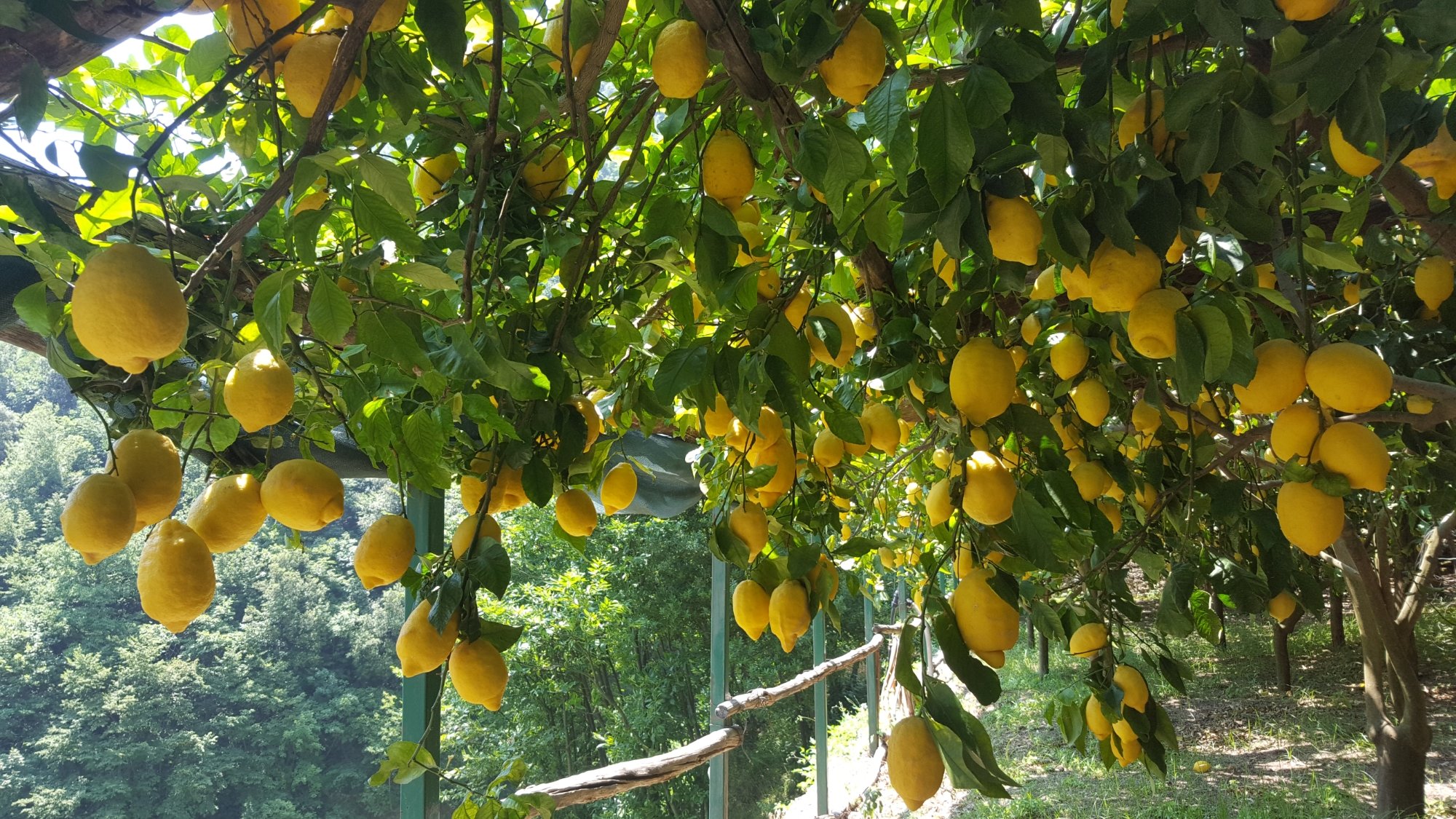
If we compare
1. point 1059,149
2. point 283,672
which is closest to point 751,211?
point 1059,149

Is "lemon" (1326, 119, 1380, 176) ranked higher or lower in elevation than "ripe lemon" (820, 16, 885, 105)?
lower

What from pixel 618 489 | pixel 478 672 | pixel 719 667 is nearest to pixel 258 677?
pixel 719 667

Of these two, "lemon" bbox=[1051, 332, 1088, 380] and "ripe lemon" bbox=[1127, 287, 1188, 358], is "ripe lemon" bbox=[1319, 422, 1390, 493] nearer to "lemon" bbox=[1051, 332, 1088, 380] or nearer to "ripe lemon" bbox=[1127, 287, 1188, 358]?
"ripe lemon" bbox=[1127, 287, 1188, 358]

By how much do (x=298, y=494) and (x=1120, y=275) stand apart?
0.72 meters

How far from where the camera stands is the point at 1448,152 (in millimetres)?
813

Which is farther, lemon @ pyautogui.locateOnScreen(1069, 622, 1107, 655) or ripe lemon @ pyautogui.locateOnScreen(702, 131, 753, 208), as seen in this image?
lemon @ pyautogui.locateOnScreen(1069, 622, 1107, 655)

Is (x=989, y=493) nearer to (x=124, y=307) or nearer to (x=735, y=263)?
(x=735, y=263)

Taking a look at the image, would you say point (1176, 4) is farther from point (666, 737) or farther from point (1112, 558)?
point (666, 737)

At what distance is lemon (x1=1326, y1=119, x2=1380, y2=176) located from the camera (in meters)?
0.75

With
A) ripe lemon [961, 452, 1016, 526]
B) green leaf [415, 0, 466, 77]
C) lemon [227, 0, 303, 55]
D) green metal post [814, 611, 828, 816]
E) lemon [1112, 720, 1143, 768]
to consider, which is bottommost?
green metal post [814, 611, 828, 816]

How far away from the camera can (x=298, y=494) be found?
69 cm

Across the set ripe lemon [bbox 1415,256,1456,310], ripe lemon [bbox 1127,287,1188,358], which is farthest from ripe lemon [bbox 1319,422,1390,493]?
ripe lemon [bbox 1415,256,1456,310]

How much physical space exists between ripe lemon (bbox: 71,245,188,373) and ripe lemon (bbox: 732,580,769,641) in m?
0.69

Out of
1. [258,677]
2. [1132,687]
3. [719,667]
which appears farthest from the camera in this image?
[258,677]
